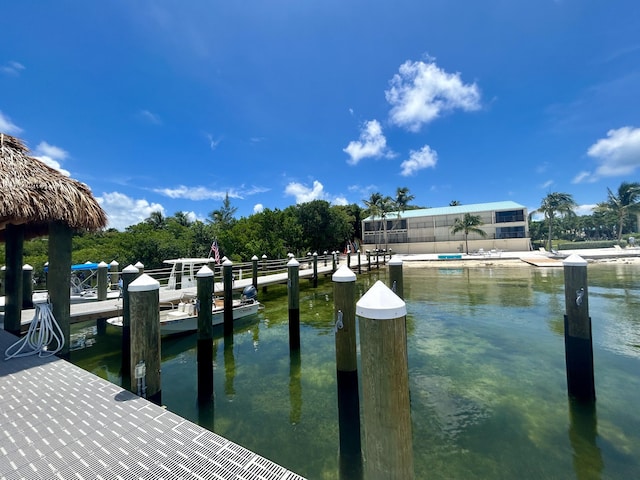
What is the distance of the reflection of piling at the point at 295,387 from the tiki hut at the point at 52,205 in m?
4.56

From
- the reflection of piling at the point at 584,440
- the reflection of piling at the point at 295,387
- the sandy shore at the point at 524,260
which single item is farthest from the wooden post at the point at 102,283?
the sandy shore at the point at 524,260

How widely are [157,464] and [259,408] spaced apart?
10.6 ft

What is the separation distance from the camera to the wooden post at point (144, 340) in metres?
3.77

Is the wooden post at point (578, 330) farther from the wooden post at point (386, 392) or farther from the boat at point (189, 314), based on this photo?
the boat at point (189, 314)

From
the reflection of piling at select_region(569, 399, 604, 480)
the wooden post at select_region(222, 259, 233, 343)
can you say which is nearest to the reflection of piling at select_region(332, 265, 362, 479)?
the reflection of piling at select_region(569, 399, 604, 480)

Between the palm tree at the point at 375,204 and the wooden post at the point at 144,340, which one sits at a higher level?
the palm tree at the point at 375,204

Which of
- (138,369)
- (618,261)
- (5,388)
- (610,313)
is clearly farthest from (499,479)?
(618,261)

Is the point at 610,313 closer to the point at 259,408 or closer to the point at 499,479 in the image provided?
the point at 499,479

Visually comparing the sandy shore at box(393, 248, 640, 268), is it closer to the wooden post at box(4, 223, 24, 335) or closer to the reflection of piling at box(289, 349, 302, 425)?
the reflection of piling at box(289, 349, 302, 425)

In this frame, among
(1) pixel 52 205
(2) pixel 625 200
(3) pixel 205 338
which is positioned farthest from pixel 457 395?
(2) pixel 625 200

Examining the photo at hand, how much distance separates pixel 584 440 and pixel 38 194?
991cm

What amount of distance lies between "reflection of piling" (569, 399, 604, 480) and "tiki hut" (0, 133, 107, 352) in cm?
856

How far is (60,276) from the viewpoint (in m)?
5.62

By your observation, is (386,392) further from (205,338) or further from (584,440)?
(205,338)
